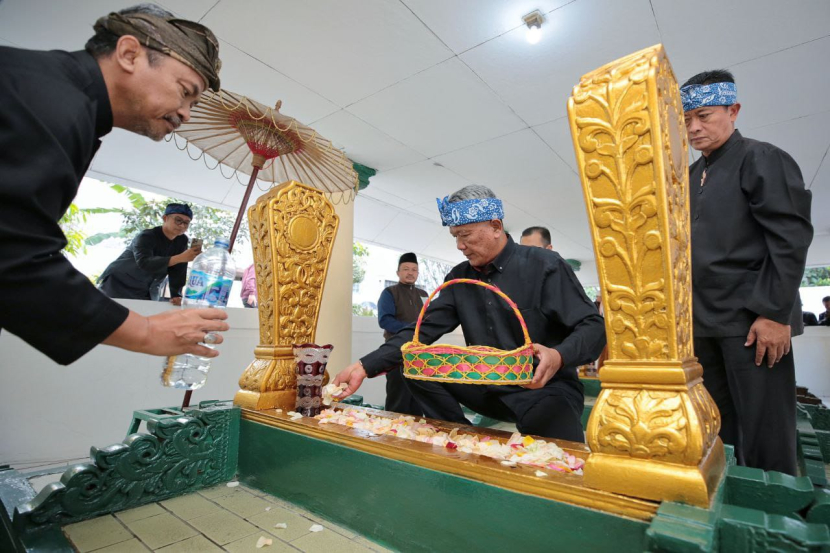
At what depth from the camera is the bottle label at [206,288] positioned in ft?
4.32

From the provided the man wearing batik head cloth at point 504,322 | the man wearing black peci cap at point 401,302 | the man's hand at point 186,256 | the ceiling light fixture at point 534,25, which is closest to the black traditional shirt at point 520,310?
the man wearing batik head cloth at point 504,322

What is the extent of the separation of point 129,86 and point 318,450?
3.68 feet

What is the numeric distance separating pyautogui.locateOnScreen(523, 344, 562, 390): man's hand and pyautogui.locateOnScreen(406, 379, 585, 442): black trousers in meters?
0.30

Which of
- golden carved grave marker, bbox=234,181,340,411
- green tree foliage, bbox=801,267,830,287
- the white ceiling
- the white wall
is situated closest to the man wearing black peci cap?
the white ceiling

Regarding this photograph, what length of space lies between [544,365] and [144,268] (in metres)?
2.99

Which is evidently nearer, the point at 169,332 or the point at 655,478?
the point at 655,478

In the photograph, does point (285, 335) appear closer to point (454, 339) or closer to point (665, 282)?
point (665, 282)

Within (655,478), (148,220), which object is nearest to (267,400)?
(655,478)

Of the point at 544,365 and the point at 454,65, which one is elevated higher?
the point at 454,65

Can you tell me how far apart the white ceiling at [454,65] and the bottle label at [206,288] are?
7.35 ft

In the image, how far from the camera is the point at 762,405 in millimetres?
1388

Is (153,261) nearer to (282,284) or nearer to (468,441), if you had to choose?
(282,284)

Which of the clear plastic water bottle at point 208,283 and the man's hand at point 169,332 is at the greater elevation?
the clear plastic water bottle at point 208,283

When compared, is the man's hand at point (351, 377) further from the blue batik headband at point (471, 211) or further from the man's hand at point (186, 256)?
the man's hand at point (186, 256)
